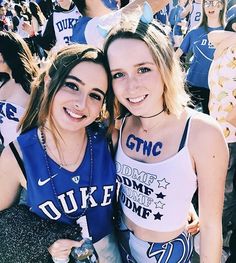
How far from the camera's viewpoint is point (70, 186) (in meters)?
1.58

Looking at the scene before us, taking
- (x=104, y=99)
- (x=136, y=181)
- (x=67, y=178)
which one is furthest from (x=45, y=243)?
(x=104, y=99)

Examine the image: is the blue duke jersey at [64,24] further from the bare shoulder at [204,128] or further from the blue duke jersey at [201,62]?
the bare shoulder at [204,128]

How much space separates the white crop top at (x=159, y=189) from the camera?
1.51 metres

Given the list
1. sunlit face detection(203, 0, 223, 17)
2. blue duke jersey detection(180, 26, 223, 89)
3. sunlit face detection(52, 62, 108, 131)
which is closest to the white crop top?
sunlit face detection(52, 62, 108, 131)

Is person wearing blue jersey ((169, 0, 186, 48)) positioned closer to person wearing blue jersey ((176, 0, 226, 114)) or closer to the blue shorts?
person wearing blue jersey ((176, 0, 226, 114))

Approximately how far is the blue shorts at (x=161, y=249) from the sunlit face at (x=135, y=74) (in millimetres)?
577

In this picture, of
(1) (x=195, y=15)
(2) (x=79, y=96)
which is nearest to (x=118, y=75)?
(2) (x=79, y=96)

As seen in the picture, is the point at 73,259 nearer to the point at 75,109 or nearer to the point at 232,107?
the point at 75,109

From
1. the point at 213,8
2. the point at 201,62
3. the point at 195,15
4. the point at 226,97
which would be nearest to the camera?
the point at 226,97

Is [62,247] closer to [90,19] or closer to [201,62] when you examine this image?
[90,19]

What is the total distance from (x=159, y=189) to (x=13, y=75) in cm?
163

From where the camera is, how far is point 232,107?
2.43 meters

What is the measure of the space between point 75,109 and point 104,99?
0.19m

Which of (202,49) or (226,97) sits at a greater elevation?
(226,97)
